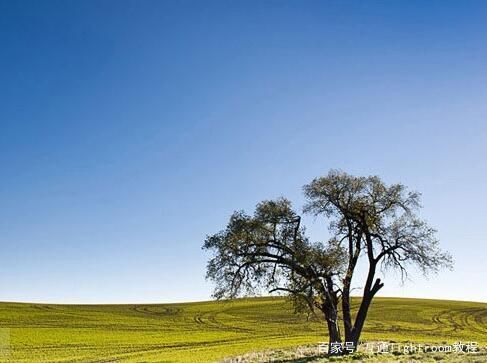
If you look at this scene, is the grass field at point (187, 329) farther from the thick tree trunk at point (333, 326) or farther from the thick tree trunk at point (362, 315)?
the thick tree trunk at point (362, 315)

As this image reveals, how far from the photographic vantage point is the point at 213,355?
39.9 m

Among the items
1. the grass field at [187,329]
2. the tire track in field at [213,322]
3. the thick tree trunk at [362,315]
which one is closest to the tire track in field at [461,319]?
the grass field at [187,329]

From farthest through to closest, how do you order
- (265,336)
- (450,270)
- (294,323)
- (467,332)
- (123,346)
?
(294,323) < (467,332) < (265,336) < (123,346) < (450,270)

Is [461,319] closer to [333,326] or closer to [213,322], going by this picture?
[213,322]

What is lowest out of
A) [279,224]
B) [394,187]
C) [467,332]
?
[467,332]

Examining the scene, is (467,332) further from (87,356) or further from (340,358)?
(87,356)

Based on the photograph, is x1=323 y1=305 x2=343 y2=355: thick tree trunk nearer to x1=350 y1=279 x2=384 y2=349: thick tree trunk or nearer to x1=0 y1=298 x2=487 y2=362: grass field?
x1=350 y1=279 x2=384 y2=349: thick tree trunk

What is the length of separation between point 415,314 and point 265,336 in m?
32.6

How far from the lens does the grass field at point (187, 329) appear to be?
44781 millimetres

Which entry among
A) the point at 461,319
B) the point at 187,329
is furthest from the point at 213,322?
the point at 461,319

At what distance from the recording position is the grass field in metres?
44.8

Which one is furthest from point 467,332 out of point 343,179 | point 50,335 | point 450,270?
point 50,335

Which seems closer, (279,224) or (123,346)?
(279,224)

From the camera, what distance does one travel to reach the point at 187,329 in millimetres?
65250
